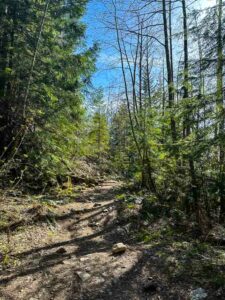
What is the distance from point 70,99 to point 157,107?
10.5 ft

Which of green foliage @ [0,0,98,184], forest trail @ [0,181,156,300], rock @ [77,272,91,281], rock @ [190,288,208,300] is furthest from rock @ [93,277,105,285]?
green foliage @ [0,0,98,184]

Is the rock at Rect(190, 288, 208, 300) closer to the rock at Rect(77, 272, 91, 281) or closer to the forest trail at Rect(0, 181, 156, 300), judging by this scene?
the forest trail at Rect(0, 181, 156, 300)

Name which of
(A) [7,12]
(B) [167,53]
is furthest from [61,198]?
(A) [7,12]

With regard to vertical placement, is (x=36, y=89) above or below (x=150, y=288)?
above

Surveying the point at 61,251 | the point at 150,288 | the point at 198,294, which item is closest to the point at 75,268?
the point at 61,251

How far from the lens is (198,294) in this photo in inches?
150

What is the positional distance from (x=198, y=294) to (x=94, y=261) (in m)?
1.69

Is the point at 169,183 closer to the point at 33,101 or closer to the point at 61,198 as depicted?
the point at 61,198

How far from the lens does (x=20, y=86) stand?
934 cm

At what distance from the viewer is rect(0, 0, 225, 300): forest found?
4363mm

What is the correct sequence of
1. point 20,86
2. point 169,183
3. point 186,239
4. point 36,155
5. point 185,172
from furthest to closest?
point 20,86
point 36,155
point 169,183
point 185,172
point 186,239

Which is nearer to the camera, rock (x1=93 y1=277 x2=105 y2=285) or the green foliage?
rock (x1=93 y1=277 x2=105 y2=285)

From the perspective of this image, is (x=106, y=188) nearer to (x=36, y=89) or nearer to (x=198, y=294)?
(x=36, y=89)

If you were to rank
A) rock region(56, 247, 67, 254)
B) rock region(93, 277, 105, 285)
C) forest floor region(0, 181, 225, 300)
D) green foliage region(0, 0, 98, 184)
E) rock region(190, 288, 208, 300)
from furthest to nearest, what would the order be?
green foliage region(0, 0, 98, 184) < rock region(56, 247, 67, 254) < rock region(93, 277, 105, 285) < forest floor region(0, 181, 225, 300) < rock region(190, 288, 208, 300)
